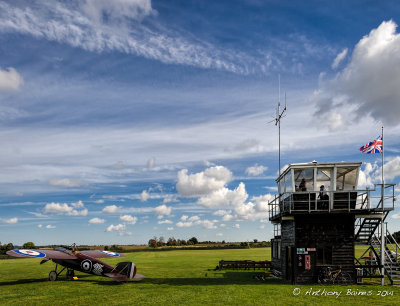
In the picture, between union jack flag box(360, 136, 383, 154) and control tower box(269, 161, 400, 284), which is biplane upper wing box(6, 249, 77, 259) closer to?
control tower box(269, 161, 400, 284)

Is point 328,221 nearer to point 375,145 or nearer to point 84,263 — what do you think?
point 375,145

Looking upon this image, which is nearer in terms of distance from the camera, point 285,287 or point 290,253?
point 285,287

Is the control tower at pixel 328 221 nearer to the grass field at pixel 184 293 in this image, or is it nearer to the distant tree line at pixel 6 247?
the grass field at pixel 184 293

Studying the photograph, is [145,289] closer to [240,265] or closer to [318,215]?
[318,215]

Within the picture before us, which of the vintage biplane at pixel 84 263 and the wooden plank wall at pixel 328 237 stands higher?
the wooden plank wall at pixel 328 237

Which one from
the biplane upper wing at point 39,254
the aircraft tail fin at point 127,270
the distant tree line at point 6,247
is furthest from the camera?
the distant tree line at point 6,247

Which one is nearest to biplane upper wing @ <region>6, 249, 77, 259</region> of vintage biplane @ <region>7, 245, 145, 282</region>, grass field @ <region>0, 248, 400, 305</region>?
vintage biplane @ <region>7, 245, 145, 282</region>

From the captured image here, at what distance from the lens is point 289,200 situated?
1006 inches

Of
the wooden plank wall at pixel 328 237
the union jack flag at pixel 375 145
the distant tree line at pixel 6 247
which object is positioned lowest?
the distant tree line at pixel 6 247

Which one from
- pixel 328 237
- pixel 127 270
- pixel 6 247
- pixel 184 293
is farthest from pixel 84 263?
pixel 6 247

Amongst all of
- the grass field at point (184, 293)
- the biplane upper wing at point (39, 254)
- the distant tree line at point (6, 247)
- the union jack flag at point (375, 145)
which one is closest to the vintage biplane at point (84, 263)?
the biplane upper wing at point (39, 254)

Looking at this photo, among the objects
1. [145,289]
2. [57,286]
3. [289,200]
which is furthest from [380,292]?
[57,286]

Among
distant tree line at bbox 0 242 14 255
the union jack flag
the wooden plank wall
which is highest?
the union jack flag

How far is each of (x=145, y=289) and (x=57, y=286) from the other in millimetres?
6779
